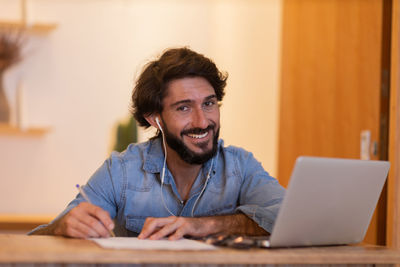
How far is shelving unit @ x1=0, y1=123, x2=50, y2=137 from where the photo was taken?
11.8 feet

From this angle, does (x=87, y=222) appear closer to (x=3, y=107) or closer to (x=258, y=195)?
(x=258, y=195)

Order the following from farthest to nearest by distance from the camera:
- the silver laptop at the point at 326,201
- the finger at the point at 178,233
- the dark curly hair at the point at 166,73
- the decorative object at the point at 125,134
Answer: the decorative object at the point at 125,134 < the dark curly hair at the point at 166,73 < the finger at the point at 178,233 < the silver laptop at the point at 326,201

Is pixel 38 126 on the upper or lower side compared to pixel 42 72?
lower

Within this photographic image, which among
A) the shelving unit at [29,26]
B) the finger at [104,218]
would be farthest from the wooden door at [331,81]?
the shelving unit at [29,26]

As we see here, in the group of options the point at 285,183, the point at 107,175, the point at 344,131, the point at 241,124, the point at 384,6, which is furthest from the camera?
the point at 241,124

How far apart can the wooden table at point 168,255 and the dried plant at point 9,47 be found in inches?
104

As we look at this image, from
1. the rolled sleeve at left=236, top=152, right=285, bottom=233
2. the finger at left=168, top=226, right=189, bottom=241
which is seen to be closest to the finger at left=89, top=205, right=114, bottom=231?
the finger at left=168, top=226, right=189, bottom=241

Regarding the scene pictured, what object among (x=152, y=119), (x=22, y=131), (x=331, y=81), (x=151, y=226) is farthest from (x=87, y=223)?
(x=22, y=131)

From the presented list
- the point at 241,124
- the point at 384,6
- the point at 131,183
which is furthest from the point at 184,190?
the point at 241,124

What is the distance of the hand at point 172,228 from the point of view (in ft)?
4.32

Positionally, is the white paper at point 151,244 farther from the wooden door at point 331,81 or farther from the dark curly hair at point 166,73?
the wooden door at point 331,81

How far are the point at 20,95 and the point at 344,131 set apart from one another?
2266 mm

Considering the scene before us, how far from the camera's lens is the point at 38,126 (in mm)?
3705

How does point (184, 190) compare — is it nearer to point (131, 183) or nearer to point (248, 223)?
point (131, 183)
